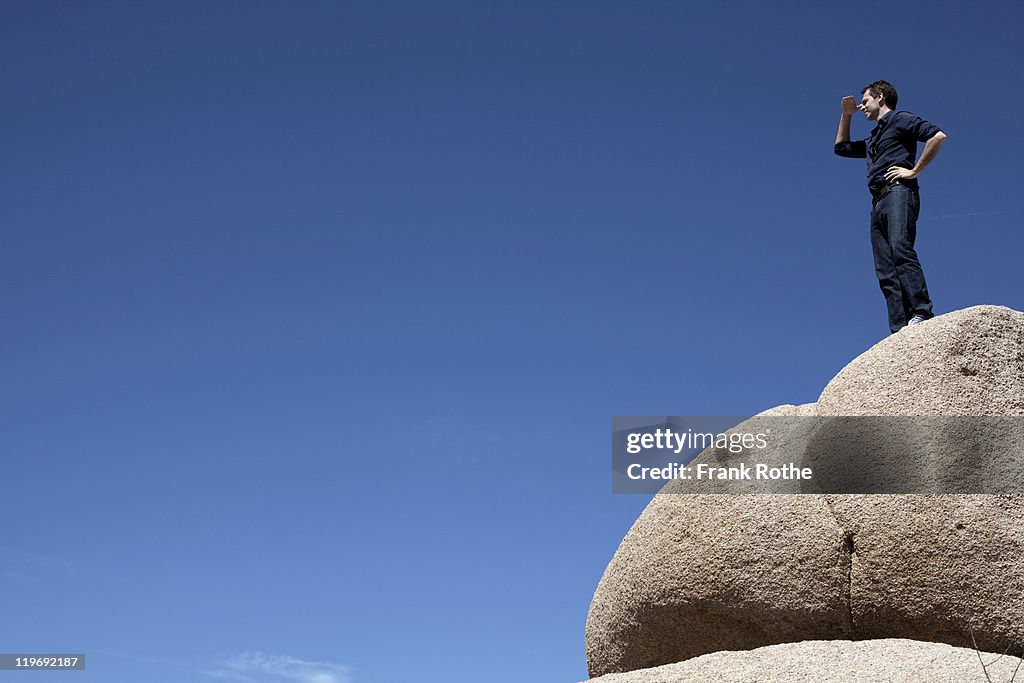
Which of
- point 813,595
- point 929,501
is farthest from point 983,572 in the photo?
point 813,595

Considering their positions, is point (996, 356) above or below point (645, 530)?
above

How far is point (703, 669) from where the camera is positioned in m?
6.74

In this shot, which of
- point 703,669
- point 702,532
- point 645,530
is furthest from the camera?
point 645,530

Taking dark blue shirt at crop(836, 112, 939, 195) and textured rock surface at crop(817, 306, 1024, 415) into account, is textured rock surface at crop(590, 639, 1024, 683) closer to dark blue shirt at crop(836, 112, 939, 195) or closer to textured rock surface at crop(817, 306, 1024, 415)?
textured rock surface at crop(817, 306, 1024, 415)

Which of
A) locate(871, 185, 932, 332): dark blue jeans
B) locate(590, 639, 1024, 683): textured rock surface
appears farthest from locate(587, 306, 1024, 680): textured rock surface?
locate(871, 185, 932, 332): dark blue jeans

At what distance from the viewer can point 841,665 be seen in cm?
637

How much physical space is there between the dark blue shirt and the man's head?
11 cm

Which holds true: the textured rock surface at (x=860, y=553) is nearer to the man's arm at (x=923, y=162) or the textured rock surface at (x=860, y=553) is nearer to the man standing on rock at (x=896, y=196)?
the man standing on rock at (x=896, y=196)

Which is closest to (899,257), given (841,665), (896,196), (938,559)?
(896,196)

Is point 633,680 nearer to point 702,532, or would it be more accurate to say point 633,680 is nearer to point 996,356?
point 702,532

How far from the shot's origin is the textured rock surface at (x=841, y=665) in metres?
6.18

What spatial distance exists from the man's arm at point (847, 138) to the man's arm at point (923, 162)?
0.66 meters

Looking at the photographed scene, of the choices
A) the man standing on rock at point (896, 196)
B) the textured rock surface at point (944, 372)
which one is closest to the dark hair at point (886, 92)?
the man standing on rock at point (896, 196)

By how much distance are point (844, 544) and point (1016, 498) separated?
118 centimetres
